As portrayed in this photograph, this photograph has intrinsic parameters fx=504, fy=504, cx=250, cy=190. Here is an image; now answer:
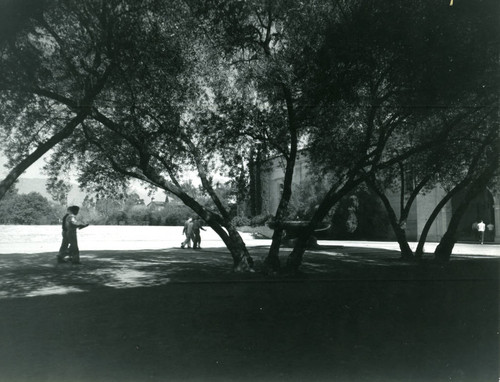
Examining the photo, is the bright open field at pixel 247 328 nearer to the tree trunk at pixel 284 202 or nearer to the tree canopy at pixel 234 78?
the tree trunk at pixel 284 202

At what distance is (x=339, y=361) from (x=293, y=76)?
25.7ft

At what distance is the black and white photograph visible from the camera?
5.48 m

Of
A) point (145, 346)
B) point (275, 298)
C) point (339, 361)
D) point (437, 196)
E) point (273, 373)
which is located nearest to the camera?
point (273, 373)

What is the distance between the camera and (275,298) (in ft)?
30.2

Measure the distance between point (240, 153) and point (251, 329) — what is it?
7486 mm

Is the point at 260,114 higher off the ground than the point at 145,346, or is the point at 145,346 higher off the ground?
the point at 260,114

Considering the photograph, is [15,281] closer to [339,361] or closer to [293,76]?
[293,76]

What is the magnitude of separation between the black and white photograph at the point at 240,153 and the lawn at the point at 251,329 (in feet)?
0.13

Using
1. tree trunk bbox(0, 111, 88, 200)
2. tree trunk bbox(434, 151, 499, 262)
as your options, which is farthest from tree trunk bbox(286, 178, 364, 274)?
tree trunk bbox(0, 111, 88, 200)

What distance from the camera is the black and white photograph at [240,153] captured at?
5480 millimetres

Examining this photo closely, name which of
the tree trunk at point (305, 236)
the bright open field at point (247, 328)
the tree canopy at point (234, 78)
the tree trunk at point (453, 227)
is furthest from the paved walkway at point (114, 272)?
the tree trunk at point (453, 227)

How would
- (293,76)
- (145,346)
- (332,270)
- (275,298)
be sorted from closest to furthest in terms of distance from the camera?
1. (145,346)
2. (275,298)
3. (293,76)
4. (332,270)

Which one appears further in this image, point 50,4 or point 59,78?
point 59,78

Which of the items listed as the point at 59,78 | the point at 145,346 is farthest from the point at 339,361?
the point at 59,78
